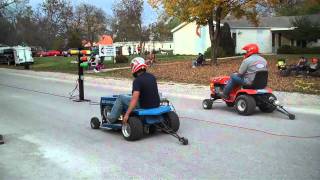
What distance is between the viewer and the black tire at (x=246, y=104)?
40.6 feet

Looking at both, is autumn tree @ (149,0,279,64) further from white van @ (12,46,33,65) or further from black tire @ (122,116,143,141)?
white van @ (12,46,33,65)

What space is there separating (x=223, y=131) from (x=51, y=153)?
142 inches

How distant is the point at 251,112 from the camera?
12.5m

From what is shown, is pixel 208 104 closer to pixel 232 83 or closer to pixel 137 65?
pixel 232 83

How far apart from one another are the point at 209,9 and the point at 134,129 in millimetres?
22945

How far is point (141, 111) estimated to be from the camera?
9695mm

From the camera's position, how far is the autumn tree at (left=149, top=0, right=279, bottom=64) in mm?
31562

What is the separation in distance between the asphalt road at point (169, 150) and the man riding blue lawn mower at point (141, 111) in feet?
0.70

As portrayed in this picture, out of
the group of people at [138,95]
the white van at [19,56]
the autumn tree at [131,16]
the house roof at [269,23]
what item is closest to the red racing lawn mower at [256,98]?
the group of people at [138,95]

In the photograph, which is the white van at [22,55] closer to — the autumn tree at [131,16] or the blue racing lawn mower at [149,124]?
the autumn tree at [131,16]

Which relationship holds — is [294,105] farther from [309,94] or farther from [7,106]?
[7,106]

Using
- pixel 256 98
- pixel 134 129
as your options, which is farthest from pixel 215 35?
pixel 134 129

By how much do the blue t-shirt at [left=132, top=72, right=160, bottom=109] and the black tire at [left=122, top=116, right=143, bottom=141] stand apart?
0.39 metres

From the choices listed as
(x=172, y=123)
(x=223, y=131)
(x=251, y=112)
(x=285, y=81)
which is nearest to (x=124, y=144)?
(x=172, y=123)
